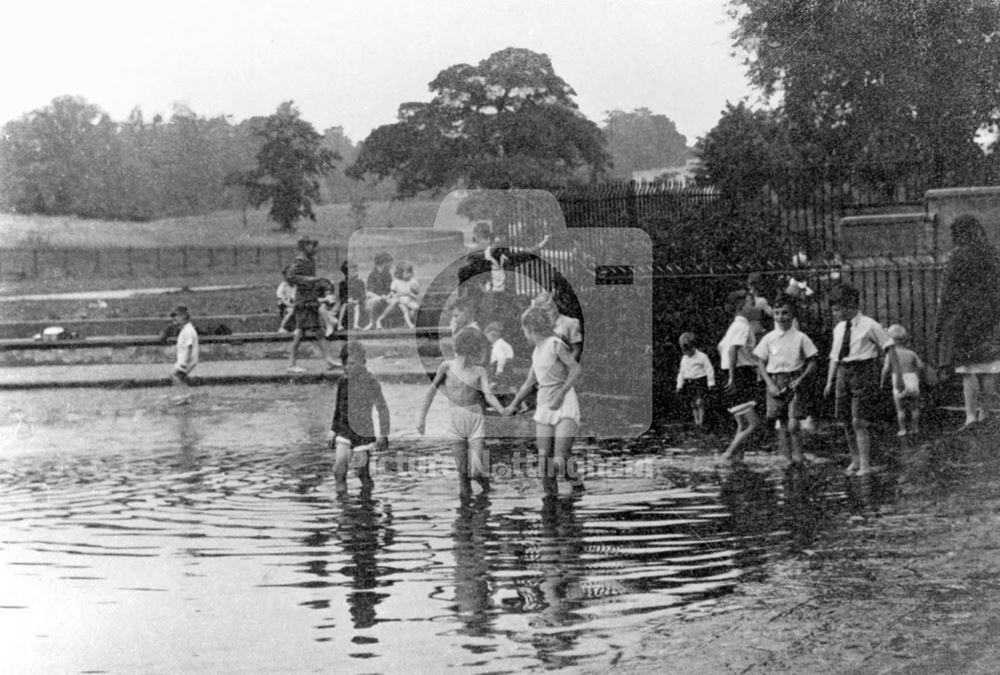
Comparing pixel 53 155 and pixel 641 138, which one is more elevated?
pixel 53 155

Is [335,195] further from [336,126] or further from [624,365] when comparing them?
[624,365]

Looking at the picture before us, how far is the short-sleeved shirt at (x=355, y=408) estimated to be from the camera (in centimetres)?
1093

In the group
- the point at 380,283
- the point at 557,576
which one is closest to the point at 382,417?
the point at 557,576

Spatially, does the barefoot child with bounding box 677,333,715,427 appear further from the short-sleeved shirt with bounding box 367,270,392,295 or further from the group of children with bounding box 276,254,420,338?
the short-sleeved shirt with bounding box 367,270,392,295

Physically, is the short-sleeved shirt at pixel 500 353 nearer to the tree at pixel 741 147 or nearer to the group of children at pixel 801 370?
the group of children at pixel 801 370

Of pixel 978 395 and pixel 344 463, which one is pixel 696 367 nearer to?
pixel 978 395

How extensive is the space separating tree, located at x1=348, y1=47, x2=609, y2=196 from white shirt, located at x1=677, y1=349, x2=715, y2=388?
1352 centimetres

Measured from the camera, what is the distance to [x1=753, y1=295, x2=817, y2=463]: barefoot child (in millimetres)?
11953

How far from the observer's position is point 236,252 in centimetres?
5016

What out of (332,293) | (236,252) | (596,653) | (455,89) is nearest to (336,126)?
(236,252)

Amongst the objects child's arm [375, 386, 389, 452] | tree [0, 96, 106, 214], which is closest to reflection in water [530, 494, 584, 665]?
child's arm [375, 386, 389, 452]

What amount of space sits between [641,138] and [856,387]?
27.1 m

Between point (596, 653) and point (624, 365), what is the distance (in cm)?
1084

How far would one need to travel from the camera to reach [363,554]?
332 inches
